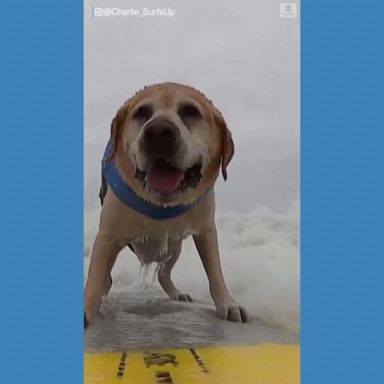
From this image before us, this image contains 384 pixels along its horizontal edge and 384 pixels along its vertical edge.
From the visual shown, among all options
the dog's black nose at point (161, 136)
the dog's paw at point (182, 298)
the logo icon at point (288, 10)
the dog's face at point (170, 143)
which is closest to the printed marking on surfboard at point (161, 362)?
the dog's paw at point (182, 298)

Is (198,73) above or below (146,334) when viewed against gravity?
above

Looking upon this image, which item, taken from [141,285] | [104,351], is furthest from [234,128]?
[104,351]

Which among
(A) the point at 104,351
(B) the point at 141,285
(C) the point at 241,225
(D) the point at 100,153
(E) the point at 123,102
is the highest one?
(E) the point at 123,102

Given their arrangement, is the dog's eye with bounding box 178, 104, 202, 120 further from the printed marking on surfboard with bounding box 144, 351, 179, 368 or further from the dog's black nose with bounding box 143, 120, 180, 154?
the printed marking on surfboard with bounding box 144, 351, 179, 368

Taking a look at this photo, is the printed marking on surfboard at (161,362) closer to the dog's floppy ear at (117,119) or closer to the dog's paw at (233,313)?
the dog's paw at (233,313)

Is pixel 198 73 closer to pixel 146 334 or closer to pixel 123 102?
pixel 123 102

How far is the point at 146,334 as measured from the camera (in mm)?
1464

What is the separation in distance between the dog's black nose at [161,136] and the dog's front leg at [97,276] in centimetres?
23

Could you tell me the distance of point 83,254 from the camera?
1.44 m

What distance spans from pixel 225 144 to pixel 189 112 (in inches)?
4.2

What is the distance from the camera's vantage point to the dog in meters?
1.42

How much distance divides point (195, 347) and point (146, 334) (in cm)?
11

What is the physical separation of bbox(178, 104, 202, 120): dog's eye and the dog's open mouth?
0.10 m

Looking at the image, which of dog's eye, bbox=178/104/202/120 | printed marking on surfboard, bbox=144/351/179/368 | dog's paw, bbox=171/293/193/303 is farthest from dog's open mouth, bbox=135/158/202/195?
printed marking on surfboard, bbox=144/351/179/368
